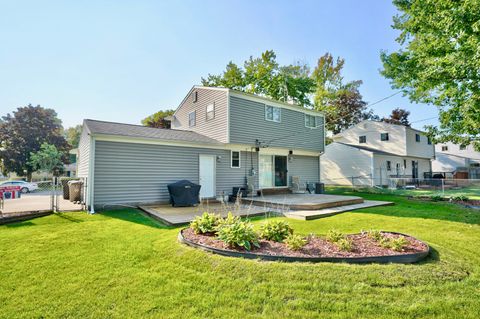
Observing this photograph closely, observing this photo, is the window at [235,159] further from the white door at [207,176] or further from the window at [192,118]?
the window at [192,118]

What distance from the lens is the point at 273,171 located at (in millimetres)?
13648

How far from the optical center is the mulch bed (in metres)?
3.88

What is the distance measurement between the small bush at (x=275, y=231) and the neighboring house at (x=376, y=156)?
17806 millimetres

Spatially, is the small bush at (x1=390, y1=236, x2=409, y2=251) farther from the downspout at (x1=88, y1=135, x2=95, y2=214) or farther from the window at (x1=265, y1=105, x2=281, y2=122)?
the window at (x1=265, y1=105, x2=281, y2=122)

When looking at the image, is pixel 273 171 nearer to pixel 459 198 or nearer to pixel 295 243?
pixel 459 198

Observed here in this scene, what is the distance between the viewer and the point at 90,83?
486 inches

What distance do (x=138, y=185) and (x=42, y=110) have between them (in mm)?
33980

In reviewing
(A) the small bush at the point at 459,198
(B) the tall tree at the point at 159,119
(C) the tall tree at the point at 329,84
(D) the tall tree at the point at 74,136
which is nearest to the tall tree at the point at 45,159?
(B) the tall tree at the point at 159,119

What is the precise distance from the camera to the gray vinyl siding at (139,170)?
8.52 metres

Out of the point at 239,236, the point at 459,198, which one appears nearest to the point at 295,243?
the point at 239,236

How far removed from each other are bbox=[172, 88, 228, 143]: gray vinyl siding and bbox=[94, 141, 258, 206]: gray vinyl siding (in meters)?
1.24

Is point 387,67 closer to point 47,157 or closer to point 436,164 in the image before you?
point 436,164

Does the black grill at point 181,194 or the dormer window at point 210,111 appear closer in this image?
the black grill at point 181,194

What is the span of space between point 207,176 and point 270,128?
445cm
